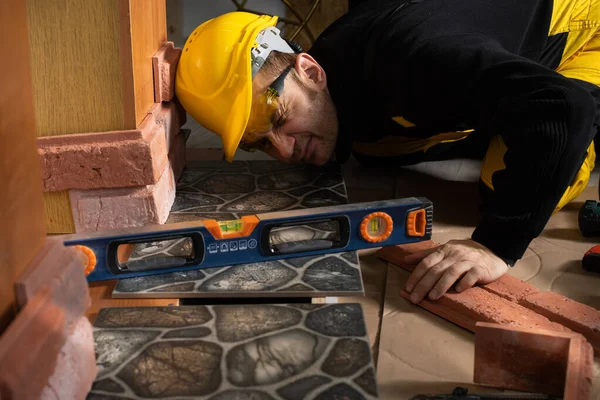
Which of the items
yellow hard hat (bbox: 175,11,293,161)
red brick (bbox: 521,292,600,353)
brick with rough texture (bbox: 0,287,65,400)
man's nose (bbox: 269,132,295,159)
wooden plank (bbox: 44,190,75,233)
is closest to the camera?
brick with rough texture (bbox: 0,287,65,400)

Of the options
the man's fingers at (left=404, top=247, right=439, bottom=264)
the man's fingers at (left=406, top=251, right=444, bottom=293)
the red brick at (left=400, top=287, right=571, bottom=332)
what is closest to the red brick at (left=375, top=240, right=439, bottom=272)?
the man's fingers at (left=404, top=247, right=439, bottom=264)

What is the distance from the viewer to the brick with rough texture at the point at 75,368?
123 cm

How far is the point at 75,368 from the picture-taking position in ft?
4.30

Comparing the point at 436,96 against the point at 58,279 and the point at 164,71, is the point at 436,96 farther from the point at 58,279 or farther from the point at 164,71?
the point at 58,279

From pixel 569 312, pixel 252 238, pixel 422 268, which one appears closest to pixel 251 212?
pixel 252 238

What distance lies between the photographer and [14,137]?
3.82 feet

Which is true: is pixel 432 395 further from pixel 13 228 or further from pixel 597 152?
pixel 597 152

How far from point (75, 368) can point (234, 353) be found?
0.33m

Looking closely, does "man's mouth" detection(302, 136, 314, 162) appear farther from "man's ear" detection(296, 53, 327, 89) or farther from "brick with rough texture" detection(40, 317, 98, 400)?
"brick with rough texture" detection(40, 317, 98, 400)

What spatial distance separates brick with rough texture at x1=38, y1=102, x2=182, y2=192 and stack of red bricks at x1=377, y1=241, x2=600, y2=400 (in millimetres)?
900

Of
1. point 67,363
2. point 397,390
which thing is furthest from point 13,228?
point 397,390

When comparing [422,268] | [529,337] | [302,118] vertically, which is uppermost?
[302,118]

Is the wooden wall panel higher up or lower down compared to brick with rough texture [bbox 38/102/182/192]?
higher up

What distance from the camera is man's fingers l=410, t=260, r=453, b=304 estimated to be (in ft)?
6.13
